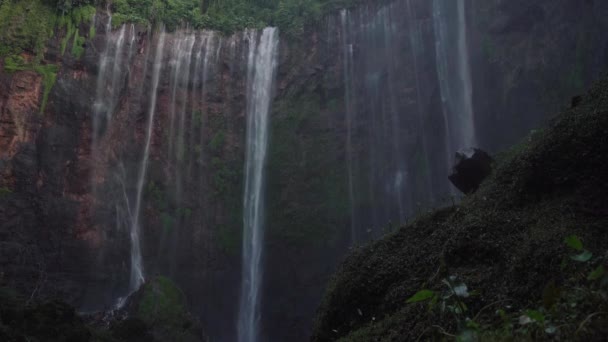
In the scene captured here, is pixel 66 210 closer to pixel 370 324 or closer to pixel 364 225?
pixel 364 225

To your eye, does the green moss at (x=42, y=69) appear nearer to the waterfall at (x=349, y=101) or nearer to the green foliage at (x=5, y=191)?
the green foliage at (x=5, y=191)

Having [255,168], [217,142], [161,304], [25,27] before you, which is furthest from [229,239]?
[25,27]

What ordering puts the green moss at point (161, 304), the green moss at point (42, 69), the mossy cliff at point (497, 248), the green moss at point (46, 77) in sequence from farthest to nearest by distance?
the green moss at point (46, 77)
the green moss at point (42, 69)
the green moss at point (161, 304)
the mossy cliff at point (497, 248)

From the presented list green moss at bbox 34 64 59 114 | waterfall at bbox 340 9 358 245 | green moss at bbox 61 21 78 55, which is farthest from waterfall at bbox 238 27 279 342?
green moss at bbox 34 64 59 114

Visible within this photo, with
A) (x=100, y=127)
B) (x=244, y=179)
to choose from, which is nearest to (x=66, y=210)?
(x=100, y=127)

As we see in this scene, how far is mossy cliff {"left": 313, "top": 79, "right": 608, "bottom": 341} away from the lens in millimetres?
4086

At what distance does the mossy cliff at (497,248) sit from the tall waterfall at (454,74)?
12.7 meters

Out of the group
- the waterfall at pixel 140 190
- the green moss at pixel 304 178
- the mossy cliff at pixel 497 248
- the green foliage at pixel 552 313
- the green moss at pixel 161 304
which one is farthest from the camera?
the green moss at pixel 304 178

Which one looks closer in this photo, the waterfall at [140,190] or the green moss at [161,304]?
the green moss at [161,304]

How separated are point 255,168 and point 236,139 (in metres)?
1.69

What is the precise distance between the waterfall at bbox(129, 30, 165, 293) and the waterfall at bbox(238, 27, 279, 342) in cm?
417

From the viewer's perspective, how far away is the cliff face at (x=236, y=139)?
1738 cm

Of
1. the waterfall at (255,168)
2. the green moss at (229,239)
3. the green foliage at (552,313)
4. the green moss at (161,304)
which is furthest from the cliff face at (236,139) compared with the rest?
the green foliage at (552,313)

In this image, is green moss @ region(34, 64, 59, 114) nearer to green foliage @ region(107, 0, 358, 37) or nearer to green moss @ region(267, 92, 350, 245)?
green foliage @ region(107, 0, 358, 37)
